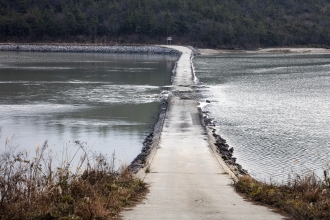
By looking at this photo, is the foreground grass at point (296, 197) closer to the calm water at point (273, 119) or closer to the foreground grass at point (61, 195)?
the calm water at point (273, 119)

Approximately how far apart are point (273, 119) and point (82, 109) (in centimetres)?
908

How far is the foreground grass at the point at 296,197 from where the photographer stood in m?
7.60

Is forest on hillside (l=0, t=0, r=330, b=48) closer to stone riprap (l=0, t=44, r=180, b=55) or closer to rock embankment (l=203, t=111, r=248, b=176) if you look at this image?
stone riprap (l=0, t=44, r=180, b=55)

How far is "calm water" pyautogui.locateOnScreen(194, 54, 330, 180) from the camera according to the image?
52.9 ft

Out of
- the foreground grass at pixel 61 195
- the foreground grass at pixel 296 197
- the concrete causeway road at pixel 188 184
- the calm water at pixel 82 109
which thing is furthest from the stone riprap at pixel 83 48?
the foreground grass at pixel 61 195

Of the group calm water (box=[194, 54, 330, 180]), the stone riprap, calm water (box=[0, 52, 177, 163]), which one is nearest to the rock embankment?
calm water (box=[194, 54, 330, 180])

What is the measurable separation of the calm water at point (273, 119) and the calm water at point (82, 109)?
338 centimetres

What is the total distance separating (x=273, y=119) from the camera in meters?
23.6

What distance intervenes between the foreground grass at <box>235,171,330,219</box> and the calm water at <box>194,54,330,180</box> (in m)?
1.73

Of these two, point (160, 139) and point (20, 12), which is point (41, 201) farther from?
point (20, 12)

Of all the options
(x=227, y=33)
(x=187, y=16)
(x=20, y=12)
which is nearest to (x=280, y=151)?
(x=227, y=33)

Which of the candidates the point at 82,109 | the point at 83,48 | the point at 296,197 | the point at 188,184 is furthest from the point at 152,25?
the point at 296,197

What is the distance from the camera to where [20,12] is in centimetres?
10481

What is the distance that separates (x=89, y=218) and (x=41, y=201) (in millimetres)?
897
